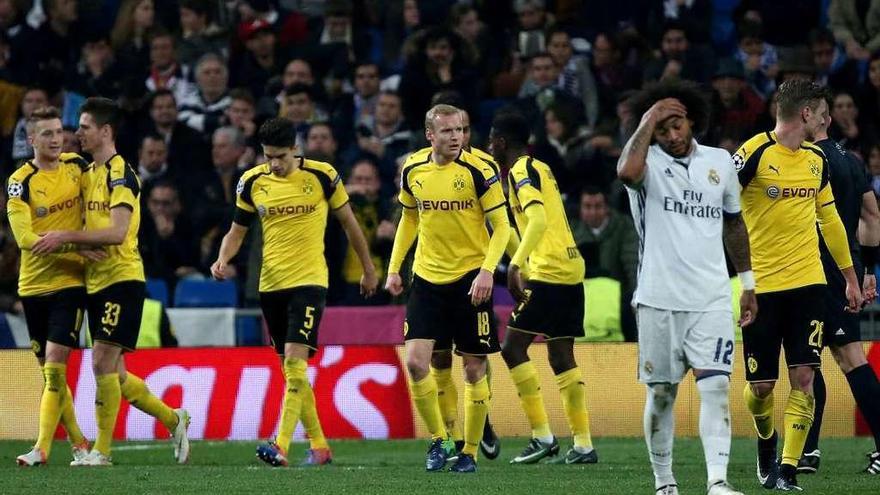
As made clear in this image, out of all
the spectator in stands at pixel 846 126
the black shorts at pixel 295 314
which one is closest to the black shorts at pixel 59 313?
the black shorts at pixel 295 314

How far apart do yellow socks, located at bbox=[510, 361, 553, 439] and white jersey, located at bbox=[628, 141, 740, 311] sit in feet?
12.6

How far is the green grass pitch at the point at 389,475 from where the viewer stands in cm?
1041

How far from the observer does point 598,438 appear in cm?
1578

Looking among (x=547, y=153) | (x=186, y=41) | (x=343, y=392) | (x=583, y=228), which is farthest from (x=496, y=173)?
(x=186, y=41)

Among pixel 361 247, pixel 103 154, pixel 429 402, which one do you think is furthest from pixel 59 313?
pixel 429 402

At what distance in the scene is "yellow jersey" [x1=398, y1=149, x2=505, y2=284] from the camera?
12.0m

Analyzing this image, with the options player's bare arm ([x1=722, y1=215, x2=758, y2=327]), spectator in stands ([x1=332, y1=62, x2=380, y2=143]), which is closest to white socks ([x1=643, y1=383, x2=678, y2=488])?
player's bare arm ([x1=722, y1=215, x2=758, y2=327])

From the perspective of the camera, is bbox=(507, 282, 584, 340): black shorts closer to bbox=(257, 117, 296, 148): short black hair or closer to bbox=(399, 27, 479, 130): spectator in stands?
bbox=(257, 117, 296, 148): short black hair

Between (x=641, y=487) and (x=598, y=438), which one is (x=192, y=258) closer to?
(x=598, y=438)

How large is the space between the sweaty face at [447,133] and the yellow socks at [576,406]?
2.23m

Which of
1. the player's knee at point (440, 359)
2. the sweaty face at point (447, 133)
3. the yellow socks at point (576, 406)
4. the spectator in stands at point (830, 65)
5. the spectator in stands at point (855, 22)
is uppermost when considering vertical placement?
the spectator in stands at point (855, 22)

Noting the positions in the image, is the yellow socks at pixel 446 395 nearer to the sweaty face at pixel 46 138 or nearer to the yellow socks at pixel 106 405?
the yellow socks at pixel 106 405

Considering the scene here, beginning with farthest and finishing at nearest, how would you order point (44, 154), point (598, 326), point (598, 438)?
point (598, 326), point (598, 438), point (44, 154)

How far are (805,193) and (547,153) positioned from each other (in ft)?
28.0
